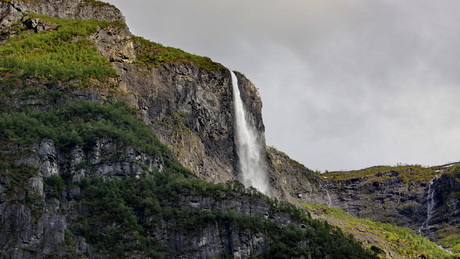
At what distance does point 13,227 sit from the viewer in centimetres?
9212

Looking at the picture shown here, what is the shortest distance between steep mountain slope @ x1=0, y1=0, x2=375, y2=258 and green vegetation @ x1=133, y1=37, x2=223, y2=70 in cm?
83

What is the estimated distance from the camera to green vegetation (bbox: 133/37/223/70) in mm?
170000

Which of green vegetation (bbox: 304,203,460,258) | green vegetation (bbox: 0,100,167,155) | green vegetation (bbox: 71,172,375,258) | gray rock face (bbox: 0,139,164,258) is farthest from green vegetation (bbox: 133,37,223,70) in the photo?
green vegetation (bbox: 304,203,460,258)

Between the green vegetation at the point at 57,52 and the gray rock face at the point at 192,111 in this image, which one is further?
the gray rock face at the point at 192,111

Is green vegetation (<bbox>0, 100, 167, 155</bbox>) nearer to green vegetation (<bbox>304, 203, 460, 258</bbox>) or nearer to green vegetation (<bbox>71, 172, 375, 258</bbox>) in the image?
green vegetation (<bbox>71, 172, 375, 258</bbox>)

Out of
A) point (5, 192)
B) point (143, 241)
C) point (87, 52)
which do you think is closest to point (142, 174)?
point (143, 241)

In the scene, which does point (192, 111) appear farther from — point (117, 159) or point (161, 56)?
point (117, 159)

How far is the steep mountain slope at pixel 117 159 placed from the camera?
100 meters

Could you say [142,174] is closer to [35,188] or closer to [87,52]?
[35,188]

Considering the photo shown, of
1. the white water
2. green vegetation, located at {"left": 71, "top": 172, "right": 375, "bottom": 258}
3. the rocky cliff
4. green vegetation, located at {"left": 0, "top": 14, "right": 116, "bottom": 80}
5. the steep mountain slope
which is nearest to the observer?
the steep mountain slope

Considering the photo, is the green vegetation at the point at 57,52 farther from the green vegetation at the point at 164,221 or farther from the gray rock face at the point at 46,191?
the green vegetation at the point at 164,221

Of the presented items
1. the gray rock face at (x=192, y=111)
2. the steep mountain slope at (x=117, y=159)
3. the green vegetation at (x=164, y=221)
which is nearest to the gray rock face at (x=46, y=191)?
the steep mountain slope at (x=117, y=159)

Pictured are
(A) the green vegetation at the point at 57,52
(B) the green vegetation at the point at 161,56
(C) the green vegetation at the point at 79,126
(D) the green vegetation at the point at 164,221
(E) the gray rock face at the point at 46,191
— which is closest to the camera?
(E) the gray rock face at the point at 46,191

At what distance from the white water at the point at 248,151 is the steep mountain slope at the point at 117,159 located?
4.56m
